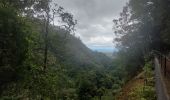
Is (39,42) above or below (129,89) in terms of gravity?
above

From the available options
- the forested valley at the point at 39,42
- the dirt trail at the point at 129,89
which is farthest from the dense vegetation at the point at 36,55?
the dirt trail at the point at 129,89

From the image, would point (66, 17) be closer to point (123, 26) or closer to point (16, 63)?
Answer: point (16, 63)

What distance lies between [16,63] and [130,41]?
13.4m

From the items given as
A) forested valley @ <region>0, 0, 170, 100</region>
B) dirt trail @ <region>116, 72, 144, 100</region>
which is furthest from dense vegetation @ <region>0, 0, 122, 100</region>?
dirt trail @ <region>116, 72, 144, 100</region>

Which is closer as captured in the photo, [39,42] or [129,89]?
[129,89]

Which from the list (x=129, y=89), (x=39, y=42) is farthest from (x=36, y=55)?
(x=129, y=89)

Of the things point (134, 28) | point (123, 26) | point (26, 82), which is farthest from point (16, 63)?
point (123, 26)

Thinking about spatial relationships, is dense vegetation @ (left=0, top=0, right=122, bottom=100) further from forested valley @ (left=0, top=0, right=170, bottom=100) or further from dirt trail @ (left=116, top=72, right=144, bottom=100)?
dirt trail @ (left=116, top=72, right=144, bottom=100)

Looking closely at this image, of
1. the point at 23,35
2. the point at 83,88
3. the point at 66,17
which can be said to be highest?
the point at 66,17

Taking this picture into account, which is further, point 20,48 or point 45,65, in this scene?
point 45,65

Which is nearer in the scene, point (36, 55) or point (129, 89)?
point (129, 89)

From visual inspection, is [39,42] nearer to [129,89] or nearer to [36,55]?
[36,55]

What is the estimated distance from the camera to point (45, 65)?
23.4 meters

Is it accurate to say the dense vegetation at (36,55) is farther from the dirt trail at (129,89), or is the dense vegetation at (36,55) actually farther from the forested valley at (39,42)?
the dirt trail at (129,89)
